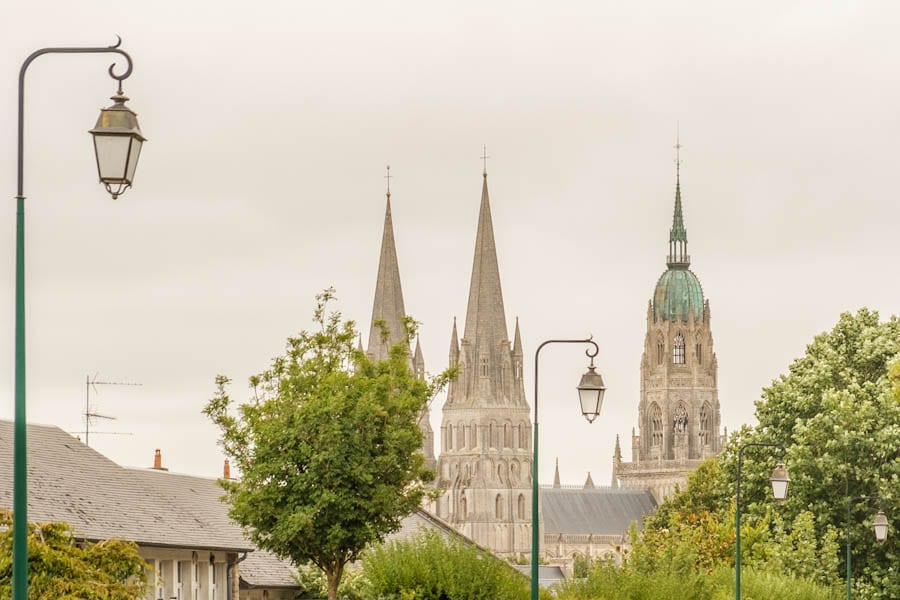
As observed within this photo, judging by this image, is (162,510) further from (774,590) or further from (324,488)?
(774,590)

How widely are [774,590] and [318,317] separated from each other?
52.3ft

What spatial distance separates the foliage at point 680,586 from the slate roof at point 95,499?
11901 millimetres

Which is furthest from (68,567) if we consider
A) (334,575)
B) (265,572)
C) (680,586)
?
(265,572)

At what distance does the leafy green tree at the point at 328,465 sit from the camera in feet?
172

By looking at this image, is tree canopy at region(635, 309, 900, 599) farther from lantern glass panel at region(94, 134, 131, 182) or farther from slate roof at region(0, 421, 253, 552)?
lantern glass panel at region(94, 134, 131, 182)

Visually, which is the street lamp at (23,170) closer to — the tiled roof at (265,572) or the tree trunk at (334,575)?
the tree trunk at (334,575)

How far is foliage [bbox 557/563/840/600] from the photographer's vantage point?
43531mm

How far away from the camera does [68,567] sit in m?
29.9

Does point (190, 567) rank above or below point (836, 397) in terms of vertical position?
below

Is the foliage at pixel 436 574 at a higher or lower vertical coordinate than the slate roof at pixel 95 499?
lower

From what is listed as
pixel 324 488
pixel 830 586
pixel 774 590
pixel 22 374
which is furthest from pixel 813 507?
pixel 22 374

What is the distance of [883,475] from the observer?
2591 inches

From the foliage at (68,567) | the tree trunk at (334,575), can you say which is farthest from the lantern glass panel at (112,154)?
the tree trunk at (334,575)

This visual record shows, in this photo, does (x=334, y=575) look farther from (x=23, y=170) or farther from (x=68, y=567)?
(x=23, y=170)
